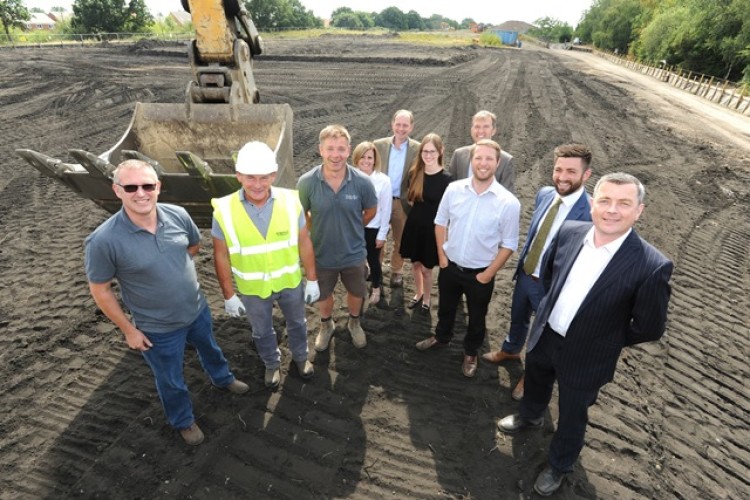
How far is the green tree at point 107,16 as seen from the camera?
35584 millimetres

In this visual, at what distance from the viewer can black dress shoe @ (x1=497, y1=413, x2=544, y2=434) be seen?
10.4 feet

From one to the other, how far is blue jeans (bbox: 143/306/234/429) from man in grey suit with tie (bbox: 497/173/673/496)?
91.1 inches

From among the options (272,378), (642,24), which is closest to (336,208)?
(272,378)

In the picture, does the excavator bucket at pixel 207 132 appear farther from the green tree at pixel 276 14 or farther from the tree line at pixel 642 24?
the green tree at pixel 276 14

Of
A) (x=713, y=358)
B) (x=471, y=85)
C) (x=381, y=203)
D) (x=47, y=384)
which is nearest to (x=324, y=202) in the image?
(x=381, y=203)

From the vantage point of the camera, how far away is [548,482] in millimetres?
2762

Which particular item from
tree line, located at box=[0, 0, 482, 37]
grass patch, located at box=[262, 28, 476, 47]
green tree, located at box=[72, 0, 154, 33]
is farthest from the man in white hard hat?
green tree, located at box=[72, 0, 154, 33]

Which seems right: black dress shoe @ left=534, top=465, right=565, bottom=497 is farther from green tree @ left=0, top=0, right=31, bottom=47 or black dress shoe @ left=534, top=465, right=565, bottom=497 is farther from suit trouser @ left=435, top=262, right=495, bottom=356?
green tree @ left=0, top=0, right=31, bottom=47

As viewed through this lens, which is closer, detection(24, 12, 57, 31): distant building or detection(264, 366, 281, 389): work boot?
detection(264, 366, 281, 389): work boot

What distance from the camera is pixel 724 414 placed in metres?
3.46

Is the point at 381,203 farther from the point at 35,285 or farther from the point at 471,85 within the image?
the point at 471,85

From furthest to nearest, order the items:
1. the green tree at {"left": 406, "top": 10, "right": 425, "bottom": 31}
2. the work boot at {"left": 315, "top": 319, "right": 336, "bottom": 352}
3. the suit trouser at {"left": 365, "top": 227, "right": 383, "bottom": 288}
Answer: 1. the green tree at {"left": 406, "top": 10, "right": 425, "bottom": 31}
2. the suit trouser at {"left": 365, "top": 227, "right": 383, "bottom": 288}
3. the work boot at {"left": 315, "top": 319, "right": 336, "bottom": 352}

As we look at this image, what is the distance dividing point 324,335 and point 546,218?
7.51 feet

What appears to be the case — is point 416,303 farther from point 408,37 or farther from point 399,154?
point 408,37
